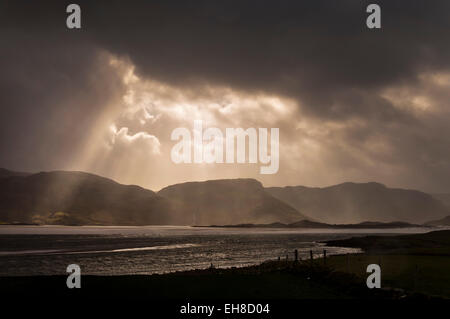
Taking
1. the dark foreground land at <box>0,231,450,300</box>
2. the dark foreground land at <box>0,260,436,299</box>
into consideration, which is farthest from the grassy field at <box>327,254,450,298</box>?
the dark foreground land at <box>0,260,436,299</box>

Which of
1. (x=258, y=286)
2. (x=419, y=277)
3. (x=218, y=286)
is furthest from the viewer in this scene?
(x=419, y=277)

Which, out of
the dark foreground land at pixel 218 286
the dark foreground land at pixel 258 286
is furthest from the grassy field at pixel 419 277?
the dark foreground land at pixel 218 286

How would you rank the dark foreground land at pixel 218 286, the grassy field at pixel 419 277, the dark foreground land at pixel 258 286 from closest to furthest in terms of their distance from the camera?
the dark foreground land at pixel 258 286
the dark foreground land at pixel 218 286
the grassy field at pixel 419 277

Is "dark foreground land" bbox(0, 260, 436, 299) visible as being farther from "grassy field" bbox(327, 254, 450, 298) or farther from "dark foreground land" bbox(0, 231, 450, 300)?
"grassy field" bbox(327, 254, 450, 298)

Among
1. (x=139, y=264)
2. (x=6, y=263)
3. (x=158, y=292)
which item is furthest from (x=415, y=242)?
(x=6, y=263)

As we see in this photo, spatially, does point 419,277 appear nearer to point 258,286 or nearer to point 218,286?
point 258,286

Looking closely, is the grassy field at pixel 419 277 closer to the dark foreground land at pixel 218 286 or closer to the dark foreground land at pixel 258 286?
the dark foreground land at pixel 258 286

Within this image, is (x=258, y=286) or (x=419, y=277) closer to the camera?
(x=258, y=286)

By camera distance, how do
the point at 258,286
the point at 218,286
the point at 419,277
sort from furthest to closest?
1. the point at 419,277
2. the point at 218,286
3. the point at 258,286

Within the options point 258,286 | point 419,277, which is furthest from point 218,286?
point 419,277

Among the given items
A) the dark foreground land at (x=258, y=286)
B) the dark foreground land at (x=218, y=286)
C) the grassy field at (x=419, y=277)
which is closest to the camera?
the dark foreground land at (x=258, y=286)
